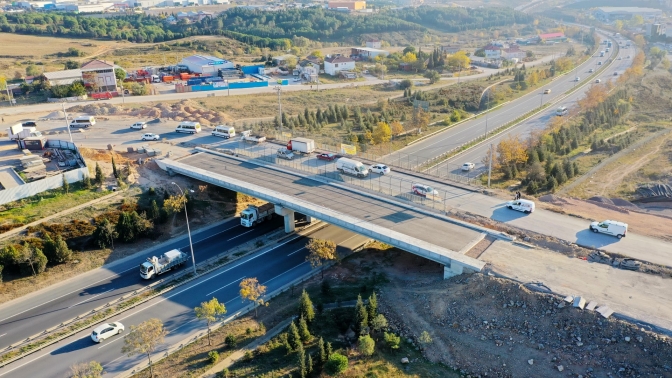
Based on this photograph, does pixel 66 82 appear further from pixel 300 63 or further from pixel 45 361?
pixel 45 361

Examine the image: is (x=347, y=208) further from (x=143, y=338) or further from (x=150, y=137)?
(x=150, y=137)

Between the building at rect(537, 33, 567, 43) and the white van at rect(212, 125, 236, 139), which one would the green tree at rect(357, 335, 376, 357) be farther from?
the building at rect(537, 33, 567, 43)

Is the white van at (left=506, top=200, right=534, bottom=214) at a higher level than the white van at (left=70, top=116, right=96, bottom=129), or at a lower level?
lower

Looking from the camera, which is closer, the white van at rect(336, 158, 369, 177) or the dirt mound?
the white van at rect(336, 158, 369, 177)

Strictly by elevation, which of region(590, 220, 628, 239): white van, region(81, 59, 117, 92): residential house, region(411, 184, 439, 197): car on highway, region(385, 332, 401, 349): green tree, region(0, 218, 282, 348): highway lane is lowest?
region(0, 218, 282, 348): highway lane

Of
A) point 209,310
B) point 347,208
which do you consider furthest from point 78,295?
point 347,208

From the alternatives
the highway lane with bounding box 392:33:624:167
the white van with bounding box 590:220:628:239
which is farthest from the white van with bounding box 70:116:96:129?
the white van with bounding box 590:220:628:239
